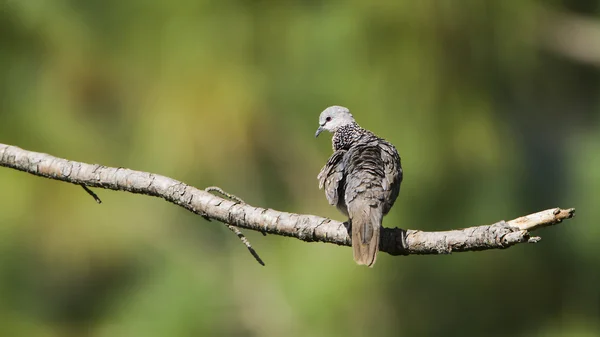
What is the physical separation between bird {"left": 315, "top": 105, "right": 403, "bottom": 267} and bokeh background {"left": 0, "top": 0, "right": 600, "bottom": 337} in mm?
1506

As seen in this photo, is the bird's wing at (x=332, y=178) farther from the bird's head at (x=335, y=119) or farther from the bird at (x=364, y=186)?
the bird's head at (x=335, y=119)

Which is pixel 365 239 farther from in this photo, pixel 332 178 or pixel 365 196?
pixel 332 178

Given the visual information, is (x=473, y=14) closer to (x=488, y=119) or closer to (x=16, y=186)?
(x=488, y=119)

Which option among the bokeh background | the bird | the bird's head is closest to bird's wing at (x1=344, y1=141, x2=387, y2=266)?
the bird

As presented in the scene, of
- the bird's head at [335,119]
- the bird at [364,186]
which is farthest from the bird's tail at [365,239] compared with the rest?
the bird's head at [335,119]

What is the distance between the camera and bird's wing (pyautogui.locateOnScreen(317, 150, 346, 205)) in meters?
2.97

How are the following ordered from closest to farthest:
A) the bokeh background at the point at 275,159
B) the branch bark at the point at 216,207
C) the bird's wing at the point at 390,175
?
the branch bark at the point at 216,207
the bird's wing at the point at 390,175
the bokeh background at the point at 275,159

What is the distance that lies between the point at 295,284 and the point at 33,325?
1815 millimetres

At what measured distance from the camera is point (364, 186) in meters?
2.91

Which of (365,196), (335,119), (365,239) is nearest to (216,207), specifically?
(365,239)

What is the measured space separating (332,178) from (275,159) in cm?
217

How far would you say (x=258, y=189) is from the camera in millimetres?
5078

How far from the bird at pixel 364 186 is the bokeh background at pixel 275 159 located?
1506 millimetres

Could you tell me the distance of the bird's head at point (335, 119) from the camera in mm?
3832
